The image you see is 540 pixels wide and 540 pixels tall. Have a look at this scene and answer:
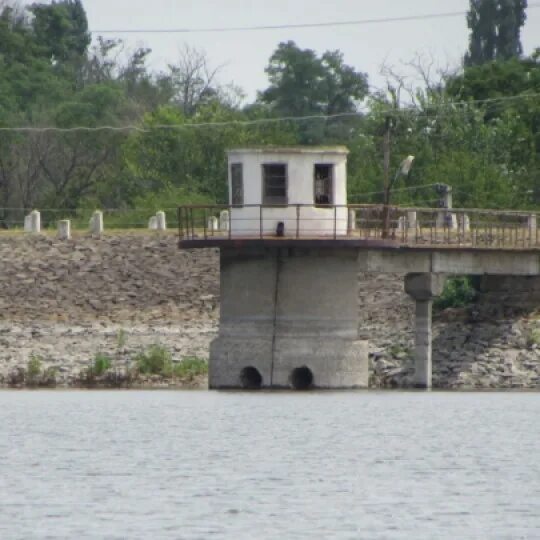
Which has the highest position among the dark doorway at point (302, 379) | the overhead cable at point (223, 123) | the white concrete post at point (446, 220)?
the overhead cable at point (223, 123)

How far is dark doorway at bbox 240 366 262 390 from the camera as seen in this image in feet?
226

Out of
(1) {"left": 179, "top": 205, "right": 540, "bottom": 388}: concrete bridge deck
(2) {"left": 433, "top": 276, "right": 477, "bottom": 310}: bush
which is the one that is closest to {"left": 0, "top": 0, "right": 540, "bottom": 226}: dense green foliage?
(2) {"left": 433, "top": 276, "right": 477, "bottom": 310}: bush

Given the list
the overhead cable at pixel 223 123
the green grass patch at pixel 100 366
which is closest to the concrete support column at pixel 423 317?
the green grass patch at pixel 100 366

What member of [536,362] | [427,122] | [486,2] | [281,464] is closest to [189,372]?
[536,362]

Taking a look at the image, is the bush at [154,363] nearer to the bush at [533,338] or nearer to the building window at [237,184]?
the building window at [237,184]

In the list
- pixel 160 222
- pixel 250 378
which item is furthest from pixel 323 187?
pixel 160 222

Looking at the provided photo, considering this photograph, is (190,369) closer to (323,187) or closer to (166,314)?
(166,314)

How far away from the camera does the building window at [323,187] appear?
228ft

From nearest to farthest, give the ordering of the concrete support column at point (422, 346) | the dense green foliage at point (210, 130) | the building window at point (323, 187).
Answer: the building window at point (323, 187)
the concrete support column at point (422, 346)
the dense green foliage at point (210, 130)

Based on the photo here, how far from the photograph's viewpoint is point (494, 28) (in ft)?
528

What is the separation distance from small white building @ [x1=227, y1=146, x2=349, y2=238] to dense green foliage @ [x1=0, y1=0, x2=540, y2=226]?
3131cm

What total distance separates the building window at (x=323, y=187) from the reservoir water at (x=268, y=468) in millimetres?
6475

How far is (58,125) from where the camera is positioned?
127m

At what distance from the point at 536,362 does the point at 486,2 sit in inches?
3512
